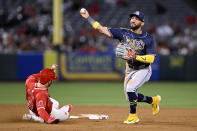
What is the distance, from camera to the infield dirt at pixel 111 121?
19.9 feet

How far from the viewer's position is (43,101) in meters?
6.50

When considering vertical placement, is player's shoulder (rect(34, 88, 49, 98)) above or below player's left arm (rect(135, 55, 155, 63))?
below

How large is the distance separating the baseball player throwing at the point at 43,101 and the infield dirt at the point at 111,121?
0.46ft

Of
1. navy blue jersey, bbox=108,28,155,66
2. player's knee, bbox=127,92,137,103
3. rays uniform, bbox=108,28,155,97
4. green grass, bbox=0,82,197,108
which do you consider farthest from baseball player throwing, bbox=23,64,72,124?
green grass, bbox=0,82,197,108

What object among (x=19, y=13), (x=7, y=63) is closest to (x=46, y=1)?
(x=19, y=13)

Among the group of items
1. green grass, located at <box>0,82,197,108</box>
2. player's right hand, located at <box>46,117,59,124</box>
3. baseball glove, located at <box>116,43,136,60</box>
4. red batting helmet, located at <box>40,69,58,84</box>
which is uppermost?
baseball glove, located at <box>116,43,136,60</box>

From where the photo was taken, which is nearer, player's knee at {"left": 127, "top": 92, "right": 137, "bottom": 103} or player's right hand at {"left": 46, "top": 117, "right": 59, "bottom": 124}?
player's right hand at {"left": 46, "top": 117, "right": 59, "bottom": 124}

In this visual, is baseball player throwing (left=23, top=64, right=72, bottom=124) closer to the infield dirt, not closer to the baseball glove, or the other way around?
the infield dirt

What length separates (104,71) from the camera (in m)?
17.0

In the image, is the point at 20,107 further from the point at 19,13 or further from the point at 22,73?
the point at 19,13

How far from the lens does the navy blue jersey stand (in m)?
6.73

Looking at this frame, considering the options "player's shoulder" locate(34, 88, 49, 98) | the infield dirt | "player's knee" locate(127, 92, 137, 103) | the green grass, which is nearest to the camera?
the infield dirt

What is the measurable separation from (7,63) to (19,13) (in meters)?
4.50

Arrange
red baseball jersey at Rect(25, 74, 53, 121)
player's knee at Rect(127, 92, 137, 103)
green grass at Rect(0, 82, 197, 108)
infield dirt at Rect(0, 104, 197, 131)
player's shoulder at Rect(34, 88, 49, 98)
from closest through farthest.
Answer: infield dirt at Rect(0, 104, 197, 131) → red baseball jersey at Rect(25, 74, 53, 121) → player's shoulder at Rect(34, 88, 49, 98) → player's knee at Rect(127, 92, 137, 103) → green grass at Rect(0, 82, 197, 108)
